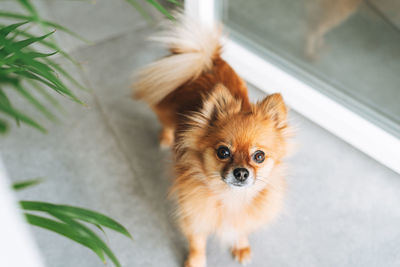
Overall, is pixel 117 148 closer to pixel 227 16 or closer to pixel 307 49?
pixel 227 16

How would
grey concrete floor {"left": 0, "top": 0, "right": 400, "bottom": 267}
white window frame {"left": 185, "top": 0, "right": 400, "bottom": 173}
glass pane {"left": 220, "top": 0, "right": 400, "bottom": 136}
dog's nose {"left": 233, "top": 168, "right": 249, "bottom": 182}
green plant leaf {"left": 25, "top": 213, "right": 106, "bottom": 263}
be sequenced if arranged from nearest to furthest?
A: green plant leaf {"left": 25, "top": 213, "right": 106, "bottom": 263}, dog's nose {"left": 233, "top": 168, "right": 249, "bottom": 182}, grey concrete floor {"left": 0, "top": 0, "right": 400, "bottom": 267}, white window frame {"left": 185, "top": 0, "right": 400, "bottom": 173}, glass pane {"left": 220, "top": 0, "right": 400, "bottom": 136}

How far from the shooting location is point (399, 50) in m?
1.80

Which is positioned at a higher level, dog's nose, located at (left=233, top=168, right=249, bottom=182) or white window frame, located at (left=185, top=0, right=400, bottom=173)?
white window frame, located at (left=185, top=0, right=400, bottom=173)

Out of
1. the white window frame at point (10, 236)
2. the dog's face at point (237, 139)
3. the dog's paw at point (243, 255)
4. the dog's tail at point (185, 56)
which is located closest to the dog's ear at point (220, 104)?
the dog's face at point (237, 139)

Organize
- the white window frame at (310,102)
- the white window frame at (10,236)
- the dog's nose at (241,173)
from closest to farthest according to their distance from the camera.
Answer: the white window frame at (10,236)
the dog's nose at (241,173)
the white window frame at (310,102)

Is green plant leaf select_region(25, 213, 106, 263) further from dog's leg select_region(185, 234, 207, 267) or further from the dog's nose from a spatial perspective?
dog's leg select_region(185, 234, 207, 267)

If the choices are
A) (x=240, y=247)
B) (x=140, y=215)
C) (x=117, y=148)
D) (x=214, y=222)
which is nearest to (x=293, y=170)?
(x=240, y=247)

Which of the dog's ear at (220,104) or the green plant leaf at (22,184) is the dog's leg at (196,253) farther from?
the green plant leaf at (22,184)

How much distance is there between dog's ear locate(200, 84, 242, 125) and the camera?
113cm

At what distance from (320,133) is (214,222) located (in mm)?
803

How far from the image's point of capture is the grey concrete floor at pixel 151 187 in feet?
4.83

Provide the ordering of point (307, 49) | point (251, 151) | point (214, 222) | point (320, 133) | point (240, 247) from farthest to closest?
point (307, 49), point (320, 133), point (240, 247), point (214, 222), point (251, 151)

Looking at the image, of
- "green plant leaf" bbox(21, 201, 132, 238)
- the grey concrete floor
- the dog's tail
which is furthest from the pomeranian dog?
"green plant leaf" bbox(21, 201, 132, 238)

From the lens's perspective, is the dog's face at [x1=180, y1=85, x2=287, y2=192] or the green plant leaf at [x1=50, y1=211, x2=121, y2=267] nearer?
the green plant leaf at [x1=50, y1=211, x2=121, y2=267]
